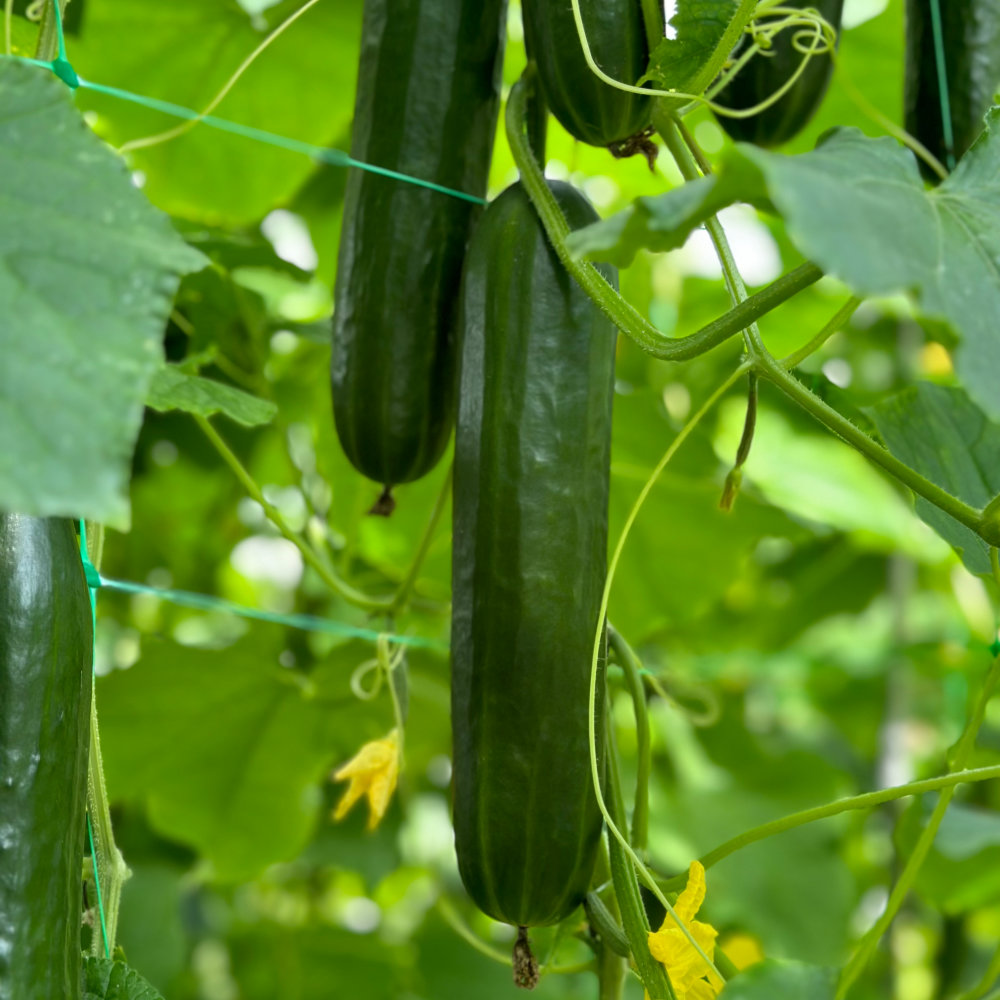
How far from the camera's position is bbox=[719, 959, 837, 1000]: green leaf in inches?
23.4

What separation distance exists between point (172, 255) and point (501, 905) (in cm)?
40

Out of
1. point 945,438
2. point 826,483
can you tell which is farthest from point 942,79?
point 826,483

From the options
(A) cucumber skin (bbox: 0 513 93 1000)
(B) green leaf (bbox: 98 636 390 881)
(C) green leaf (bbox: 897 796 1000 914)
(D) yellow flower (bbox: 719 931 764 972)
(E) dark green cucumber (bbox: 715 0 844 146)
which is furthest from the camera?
(D) yellow flower (bbox: 719 931 764 972)

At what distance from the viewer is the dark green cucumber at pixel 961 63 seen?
871 millimetres

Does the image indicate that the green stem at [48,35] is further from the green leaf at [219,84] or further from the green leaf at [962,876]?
the green leaf at [962,876]

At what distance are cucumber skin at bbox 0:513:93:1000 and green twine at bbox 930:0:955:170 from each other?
2.15 feet

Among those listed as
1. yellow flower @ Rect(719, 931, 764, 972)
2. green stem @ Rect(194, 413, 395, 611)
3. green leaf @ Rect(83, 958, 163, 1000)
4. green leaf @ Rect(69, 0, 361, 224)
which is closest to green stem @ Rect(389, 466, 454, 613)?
green stem @ Rect(194, 413, 395, 611)

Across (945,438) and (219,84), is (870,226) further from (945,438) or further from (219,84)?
(219,84)

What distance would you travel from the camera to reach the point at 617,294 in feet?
2.07

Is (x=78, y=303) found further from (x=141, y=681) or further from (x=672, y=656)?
(x=672, y=656)

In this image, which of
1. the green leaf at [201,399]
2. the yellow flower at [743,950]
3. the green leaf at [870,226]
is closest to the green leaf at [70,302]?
the green leaf at [870,226]

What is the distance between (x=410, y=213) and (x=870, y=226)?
0.37m

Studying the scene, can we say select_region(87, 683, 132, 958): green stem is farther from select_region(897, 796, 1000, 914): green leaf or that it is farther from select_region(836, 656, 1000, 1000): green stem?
select_region(897, 796, 1000, 914): green leaf

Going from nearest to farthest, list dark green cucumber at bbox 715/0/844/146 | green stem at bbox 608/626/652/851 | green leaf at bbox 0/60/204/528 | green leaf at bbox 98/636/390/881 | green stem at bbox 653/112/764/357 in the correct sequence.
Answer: green leaf at bbox 0/60/204/528, green stem at bbox 653/112/764/357, green stem at bbox 608/626/652/851, dark green cucumber at bbox 715/0/844/146, green leaf at bbox 98/636/390/881
